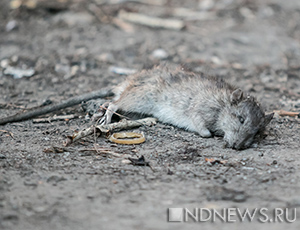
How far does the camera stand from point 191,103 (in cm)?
564

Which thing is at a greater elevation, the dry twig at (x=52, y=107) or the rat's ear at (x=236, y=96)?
the rat's ear at (x=236, y=96)

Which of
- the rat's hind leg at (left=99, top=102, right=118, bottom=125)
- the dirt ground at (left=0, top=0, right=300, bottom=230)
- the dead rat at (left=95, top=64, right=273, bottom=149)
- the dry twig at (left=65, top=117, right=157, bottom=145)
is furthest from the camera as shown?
the rat's hind leg at (left=99, top=102, right=118, bottom=125)

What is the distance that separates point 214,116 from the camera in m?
5.46

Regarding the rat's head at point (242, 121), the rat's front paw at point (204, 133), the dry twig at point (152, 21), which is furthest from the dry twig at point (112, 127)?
the dry twig at point (152, 21)

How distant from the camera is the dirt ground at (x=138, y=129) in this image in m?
3.51

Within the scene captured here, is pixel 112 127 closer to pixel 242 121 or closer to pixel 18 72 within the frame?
pixel 242 121

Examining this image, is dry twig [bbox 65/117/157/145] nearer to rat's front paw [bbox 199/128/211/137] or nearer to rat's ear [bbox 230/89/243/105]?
rat's front paw [bbox 199/128/211/137]

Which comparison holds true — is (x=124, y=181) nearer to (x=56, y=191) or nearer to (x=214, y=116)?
(x=56, y=191)

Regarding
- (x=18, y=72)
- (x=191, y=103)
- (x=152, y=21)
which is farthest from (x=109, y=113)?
(x=152, y=21)

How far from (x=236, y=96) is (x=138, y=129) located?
138cm

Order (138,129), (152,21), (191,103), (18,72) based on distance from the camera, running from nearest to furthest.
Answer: (138,129), (191,103), (18,72), (152,21)

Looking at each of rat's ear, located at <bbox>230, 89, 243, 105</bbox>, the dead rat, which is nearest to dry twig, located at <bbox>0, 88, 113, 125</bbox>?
the dead rat

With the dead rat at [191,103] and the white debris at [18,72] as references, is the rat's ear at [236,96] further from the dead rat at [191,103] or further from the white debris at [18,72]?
the white debris at [18,72]

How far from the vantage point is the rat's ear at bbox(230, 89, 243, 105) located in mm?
5223
